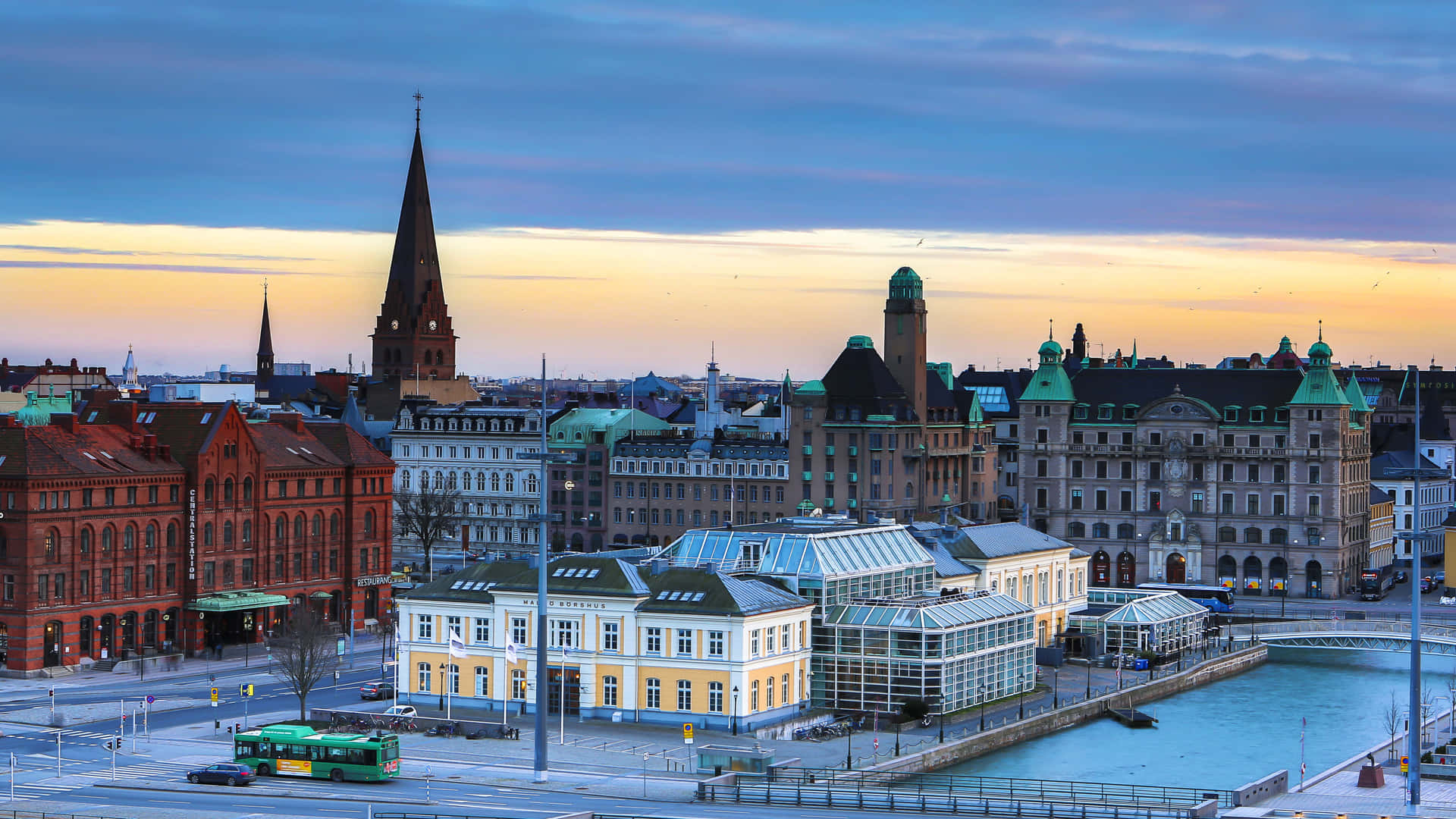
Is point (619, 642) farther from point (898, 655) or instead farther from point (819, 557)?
point (898, 655)

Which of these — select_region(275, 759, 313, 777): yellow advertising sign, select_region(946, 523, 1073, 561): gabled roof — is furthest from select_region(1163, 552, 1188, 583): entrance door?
select_region(275, 759, 313, 777): yellow advertising sign

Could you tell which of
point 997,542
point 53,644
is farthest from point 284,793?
point 997,542

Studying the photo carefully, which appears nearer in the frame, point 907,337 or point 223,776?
point 223,776

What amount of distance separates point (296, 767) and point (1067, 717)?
41.9m

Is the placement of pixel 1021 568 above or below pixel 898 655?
above

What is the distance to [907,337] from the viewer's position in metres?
192

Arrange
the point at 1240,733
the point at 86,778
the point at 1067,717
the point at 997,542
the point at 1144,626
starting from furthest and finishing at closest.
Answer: the point at 997,542, the point at 1144,626, the point at 1240,733, the point at 1067,717, the point at 86,778

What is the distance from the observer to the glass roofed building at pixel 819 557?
379 feet

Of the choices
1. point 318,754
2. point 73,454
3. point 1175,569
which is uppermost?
point 73,454

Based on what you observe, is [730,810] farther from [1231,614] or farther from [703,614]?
[1231,614]

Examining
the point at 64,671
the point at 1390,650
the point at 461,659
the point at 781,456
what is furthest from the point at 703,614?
the point at 781,456

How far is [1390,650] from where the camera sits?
506 ft

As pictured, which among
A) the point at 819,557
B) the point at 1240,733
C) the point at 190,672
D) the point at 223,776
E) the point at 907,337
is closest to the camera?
the point at 223,776

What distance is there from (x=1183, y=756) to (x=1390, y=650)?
157 ft
